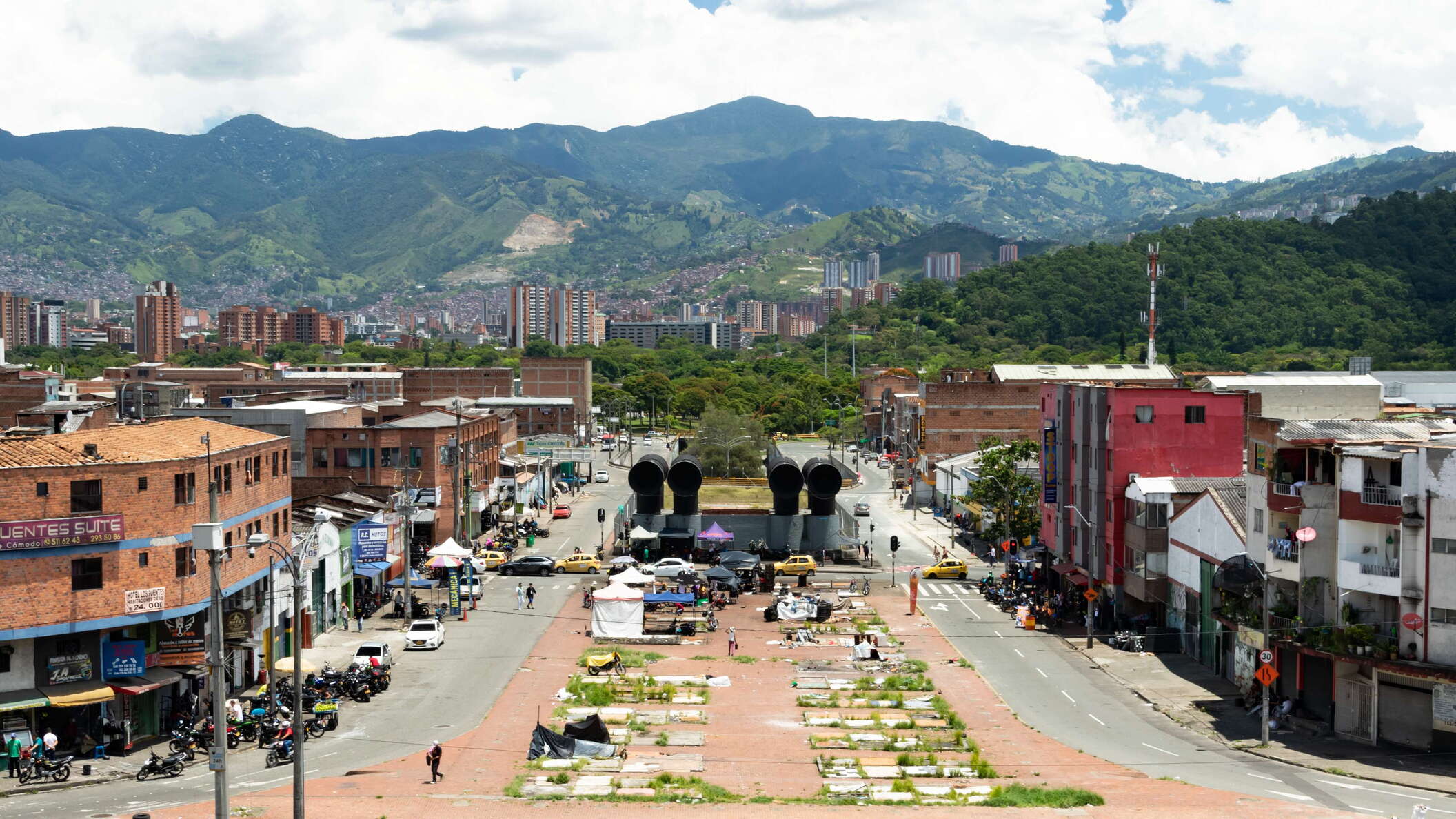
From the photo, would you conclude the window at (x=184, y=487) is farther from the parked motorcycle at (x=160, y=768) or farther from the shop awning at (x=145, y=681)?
the parked motorcycle at (x=160, y=768)

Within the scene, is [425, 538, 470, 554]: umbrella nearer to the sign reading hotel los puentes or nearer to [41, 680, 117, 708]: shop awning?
the sign reading hotel los puentes

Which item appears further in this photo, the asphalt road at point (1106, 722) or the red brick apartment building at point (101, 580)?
the red brick apartment building at point (101, 580)

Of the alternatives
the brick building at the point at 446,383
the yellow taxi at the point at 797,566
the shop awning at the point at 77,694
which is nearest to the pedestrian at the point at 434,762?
the shop awning at the point at 77,694

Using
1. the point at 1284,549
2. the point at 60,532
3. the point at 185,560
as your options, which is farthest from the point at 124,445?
the point at 1284,549

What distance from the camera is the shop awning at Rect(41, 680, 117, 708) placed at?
134 ft

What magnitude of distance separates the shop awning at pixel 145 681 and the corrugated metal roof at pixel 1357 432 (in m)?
35.3

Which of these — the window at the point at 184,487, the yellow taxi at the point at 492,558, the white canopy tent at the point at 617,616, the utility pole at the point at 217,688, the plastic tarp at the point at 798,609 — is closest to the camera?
the utility pole at the point at 217,688

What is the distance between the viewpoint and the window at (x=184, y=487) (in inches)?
1757

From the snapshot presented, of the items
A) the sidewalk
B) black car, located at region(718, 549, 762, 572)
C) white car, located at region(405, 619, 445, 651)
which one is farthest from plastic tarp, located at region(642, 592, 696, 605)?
the sidewalk

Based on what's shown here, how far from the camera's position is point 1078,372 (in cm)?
13300

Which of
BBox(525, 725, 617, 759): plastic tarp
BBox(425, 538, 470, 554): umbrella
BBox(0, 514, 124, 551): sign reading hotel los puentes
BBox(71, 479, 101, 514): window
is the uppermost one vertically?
BBox(71, 479, 101, 514): window

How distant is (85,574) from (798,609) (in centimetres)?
3184

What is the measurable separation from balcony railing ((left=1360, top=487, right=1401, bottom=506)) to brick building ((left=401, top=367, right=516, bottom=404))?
14858 centimetres

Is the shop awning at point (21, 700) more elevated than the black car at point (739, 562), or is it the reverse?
the shop awning at point (21, 700)
